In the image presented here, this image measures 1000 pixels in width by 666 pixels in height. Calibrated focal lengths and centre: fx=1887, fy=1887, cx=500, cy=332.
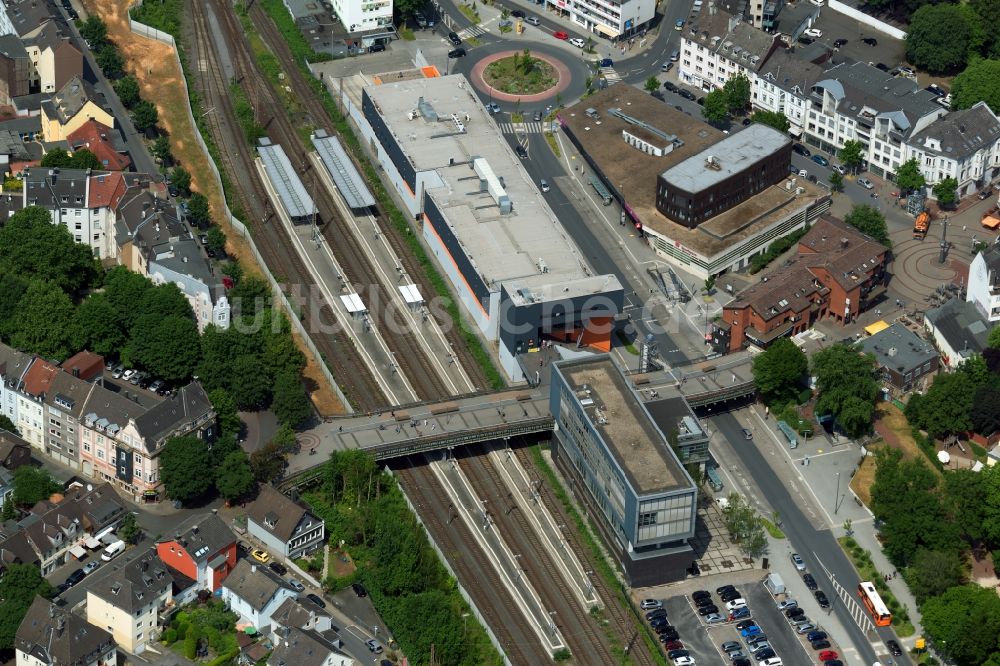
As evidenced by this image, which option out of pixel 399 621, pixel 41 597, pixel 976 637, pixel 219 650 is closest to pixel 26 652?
pixel 41 597

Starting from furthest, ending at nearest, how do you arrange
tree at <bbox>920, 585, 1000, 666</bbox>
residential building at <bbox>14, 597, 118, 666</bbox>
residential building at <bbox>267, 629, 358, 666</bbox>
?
tree at <bbox>920, 585, 1000, 666</bbox> < residential building at <bbox>267, 629, 358, 666</bbox> < residential building at <bbox>14, 597, 118, 666</bbox>

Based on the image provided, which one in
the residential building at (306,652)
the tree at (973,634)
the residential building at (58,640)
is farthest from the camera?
the tree at (973,634)

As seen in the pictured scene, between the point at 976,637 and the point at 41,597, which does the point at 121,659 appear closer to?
the point at 41,597

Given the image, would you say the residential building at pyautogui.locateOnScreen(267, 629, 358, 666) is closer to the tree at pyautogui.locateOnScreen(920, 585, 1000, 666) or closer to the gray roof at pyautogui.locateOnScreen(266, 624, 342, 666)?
the gray roof at pyautogui.locateOnScreen(266, 624, 342, 666)

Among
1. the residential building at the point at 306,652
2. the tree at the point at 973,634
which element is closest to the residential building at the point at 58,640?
the residential building at the point at 306,652

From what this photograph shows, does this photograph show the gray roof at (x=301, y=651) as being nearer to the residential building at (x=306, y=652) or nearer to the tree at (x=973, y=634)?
the residential building at (x=306, y=652)

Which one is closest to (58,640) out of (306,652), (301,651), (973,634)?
(301,651)

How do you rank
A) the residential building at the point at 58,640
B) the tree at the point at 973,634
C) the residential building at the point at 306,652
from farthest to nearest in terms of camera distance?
the tree at the point at 973,634
the residential building at the point at 306,652
the residential building at the point at 58,640

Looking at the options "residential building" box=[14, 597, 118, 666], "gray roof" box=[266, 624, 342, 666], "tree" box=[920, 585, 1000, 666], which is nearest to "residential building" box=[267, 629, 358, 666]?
"gray roof" box=[266, 624, 342, 666]
